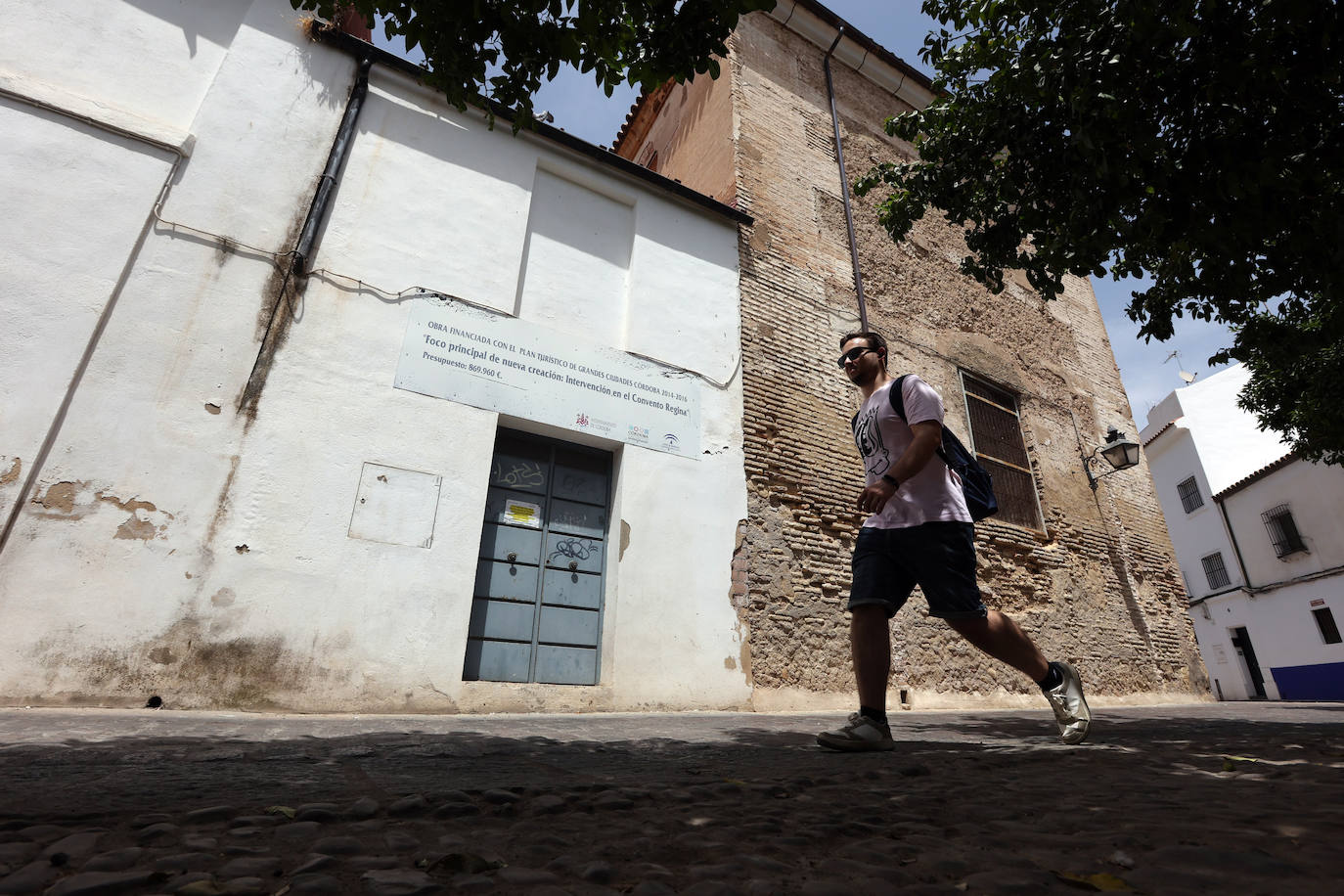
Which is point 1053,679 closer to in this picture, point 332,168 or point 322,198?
point 322,198

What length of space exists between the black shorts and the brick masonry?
2.86 m

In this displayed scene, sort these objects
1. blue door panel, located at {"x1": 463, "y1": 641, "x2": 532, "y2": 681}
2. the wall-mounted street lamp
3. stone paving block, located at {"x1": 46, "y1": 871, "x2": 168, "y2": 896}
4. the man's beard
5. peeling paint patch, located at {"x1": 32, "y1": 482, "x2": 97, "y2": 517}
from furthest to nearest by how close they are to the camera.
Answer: the wall-mounted street lamp
blue door panel, located at {"x1": 463, "y1": 641, "x2": 532, "y2": 681}
peeling paint patch, located at {"x1": 32, "y1": 482, "x2": 97, "y2": 517}
the man's beard
stone paving block, located at {"x1": 46, "y1": 871, "x2": 168, "y2": 896}

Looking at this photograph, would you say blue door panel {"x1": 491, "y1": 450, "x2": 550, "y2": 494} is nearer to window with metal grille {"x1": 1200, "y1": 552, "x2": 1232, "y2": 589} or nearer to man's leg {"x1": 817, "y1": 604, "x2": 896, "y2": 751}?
man's leg {"x1": 817, "y1": 604, "x2": 896, "y2": 751}

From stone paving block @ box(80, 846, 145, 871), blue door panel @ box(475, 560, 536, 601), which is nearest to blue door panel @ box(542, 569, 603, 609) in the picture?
blue door panel @ box(475, 560, 536, 601)

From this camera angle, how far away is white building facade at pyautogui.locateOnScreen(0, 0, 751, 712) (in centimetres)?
378

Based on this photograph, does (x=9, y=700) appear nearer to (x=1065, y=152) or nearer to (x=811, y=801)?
(x=811, y=801)

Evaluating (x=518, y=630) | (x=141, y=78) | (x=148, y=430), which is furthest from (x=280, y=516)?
(x=141, y=78)

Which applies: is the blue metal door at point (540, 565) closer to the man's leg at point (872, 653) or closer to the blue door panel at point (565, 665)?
the blue door panel at point (565, 665)

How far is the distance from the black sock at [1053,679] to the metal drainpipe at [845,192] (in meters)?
5.33

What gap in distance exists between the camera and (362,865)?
988mm

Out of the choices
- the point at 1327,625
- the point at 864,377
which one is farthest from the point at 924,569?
the point at 1327,625

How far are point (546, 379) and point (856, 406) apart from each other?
Result: 337 centimetres

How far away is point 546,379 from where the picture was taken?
5.48 metres

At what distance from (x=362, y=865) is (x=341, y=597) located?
358 centimetres
